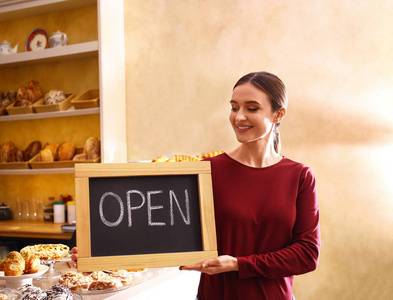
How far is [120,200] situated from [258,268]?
0.42 metres

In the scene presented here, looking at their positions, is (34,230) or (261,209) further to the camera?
(34,230)

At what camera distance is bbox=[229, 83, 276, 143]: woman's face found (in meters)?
1.17

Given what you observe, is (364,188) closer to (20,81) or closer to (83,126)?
(83,126)

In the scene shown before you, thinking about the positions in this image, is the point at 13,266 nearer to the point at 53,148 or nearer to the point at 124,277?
the point at 124,277

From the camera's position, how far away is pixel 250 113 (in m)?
1.17

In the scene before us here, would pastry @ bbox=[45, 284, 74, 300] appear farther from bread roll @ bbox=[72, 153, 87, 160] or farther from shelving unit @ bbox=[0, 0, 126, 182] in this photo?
bread roll @ bbox=[72, 153, 87, 160]

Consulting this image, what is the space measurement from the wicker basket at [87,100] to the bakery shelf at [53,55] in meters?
0.32

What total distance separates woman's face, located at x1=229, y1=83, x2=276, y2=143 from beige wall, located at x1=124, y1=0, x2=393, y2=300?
185 centimetres

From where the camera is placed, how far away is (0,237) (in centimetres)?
338

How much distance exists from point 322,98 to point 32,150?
8.25 feet

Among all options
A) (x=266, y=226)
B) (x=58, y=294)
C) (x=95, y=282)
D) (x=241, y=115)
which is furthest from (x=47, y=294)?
(x=241, y=115)

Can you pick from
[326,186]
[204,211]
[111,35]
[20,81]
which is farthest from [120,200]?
[20,81]

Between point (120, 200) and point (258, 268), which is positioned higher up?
point (120, 200)

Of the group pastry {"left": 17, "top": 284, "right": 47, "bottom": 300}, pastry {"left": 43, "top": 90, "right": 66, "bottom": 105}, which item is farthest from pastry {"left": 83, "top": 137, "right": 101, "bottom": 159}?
pastry {"left": 17, "top": 284, "right": 47, "bottom": 300}
